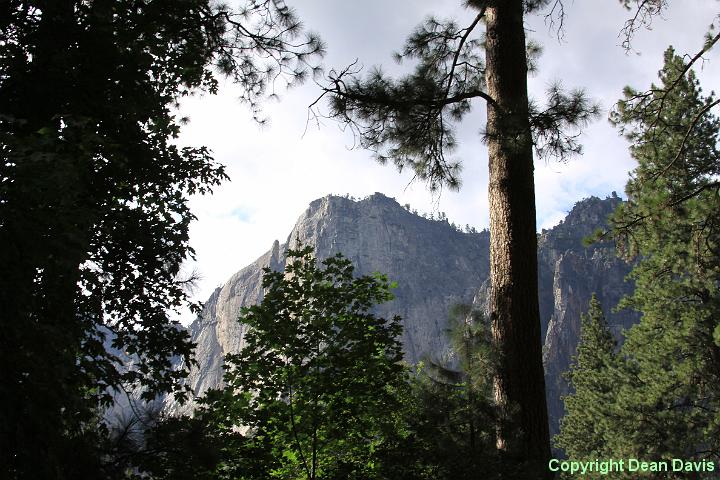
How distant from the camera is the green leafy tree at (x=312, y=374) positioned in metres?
5.69

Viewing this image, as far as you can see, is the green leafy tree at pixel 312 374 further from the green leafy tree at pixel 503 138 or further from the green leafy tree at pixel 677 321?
the green leafy tree at pixel 677 321

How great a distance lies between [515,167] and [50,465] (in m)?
3.57

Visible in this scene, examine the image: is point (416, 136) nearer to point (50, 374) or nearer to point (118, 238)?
point (118, 238)

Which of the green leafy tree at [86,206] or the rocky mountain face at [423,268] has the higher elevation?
the rocky mountain face at [423,268]

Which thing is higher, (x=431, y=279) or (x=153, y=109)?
(x=431, y=279)

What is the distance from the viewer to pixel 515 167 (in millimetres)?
4270

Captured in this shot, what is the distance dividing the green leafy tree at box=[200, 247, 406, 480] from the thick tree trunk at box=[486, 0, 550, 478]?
5.95 ft

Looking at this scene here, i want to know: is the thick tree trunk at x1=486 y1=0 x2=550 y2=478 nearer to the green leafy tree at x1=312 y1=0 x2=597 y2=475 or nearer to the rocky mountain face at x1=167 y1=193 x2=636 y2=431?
the green leafy tree at x1=312 y1=0 x2=597 y2=475

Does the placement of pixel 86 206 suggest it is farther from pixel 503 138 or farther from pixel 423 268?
pixel 423 268

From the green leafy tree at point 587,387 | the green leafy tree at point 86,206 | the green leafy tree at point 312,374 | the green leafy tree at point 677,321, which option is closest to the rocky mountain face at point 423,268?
the green leafy tree at point 587,387

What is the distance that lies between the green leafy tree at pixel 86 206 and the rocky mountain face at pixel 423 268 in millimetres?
98124

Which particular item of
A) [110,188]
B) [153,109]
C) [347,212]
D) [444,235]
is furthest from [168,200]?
[444,235]

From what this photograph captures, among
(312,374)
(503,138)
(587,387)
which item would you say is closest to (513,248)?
(503,138)

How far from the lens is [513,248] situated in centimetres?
412
